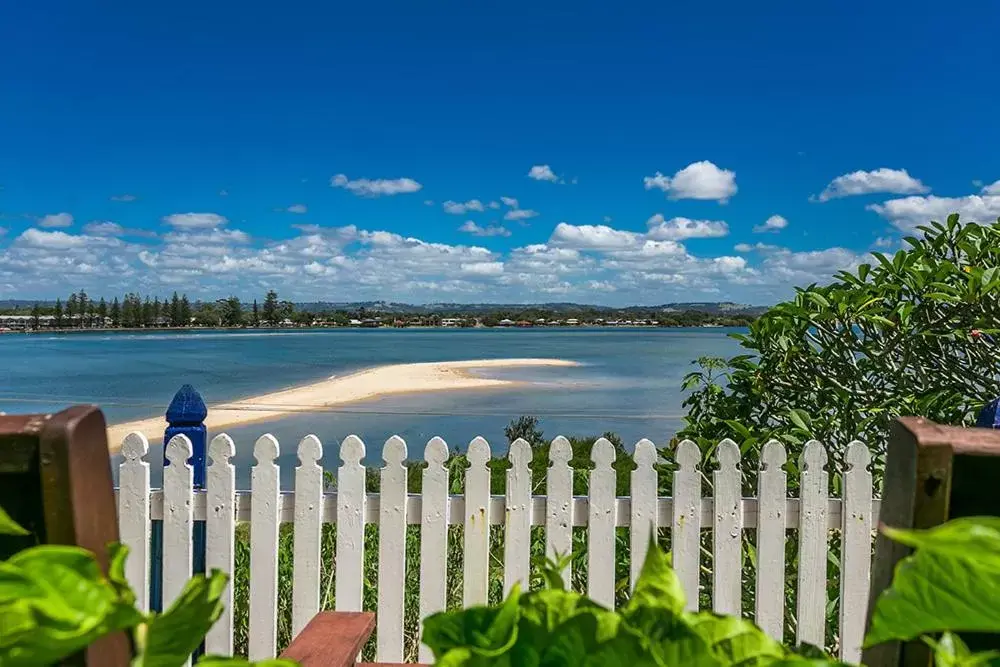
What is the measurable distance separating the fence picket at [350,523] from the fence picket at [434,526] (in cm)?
25

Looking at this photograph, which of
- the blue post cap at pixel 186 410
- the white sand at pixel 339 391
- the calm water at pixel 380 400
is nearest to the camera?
the blue post cap at pixel 186 410

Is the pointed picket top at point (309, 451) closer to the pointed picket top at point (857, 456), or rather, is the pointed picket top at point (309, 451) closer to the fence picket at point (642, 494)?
the fence picket at point (642, 494)

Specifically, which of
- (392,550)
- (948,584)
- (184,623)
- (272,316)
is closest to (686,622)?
(948,584)

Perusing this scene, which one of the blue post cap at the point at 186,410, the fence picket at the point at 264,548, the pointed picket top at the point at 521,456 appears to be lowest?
the fence picket at the point at 264,548

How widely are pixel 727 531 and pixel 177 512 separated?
2.21 m

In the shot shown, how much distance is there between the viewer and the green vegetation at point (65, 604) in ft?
1.10

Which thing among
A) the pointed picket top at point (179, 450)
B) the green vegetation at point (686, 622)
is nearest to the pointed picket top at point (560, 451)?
the pointed picket top at point (179, 450)

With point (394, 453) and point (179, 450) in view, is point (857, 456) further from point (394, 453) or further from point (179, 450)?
point (179, 450)

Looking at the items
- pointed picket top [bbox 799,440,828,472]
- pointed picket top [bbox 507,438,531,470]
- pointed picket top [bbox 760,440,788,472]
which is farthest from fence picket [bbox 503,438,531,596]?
pointed picket top [bbox 799,440,828,472]

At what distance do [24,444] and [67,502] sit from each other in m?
0.07

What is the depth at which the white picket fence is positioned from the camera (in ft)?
9.48

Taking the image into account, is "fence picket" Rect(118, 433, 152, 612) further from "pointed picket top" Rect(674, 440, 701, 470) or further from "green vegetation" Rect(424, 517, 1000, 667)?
"green vegetation" Rect(424, 517, 1000, 667)

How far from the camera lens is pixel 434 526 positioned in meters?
2.96

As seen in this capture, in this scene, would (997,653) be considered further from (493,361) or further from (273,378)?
(493,361)
